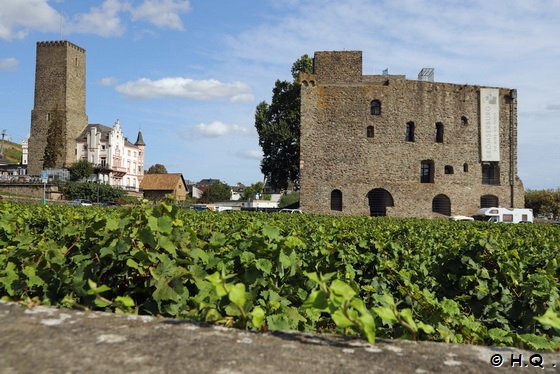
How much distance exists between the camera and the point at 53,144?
7519 cm

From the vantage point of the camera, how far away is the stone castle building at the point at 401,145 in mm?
40562

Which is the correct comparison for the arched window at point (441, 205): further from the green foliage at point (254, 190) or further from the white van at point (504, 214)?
the green foliage at point (254, 190)

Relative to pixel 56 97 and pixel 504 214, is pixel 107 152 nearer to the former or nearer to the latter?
pixel 56 97

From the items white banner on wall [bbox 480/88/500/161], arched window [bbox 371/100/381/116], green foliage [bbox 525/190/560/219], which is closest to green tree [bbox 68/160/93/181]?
arched window [bbox 371/100/381/116]

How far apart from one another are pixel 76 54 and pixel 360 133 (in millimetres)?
59333

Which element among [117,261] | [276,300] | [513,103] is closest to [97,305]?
[117,261]

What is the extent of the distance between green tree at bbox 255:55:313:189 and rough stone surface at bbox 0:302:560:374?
4638 cm

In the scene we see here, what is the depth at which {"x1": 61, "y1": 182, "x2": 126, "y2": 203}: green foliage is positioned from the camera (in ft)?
218

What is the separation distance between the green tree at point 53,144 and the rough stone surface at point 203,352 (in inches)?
3163

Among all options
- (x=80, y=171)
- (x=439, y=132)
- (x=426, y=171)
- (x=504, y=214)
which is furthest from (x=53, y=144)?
(x=504, y=214)

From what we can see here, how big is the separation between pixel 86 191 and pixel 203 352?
70597 mm

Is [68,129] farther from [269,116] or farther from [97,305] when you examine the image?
[97,305]

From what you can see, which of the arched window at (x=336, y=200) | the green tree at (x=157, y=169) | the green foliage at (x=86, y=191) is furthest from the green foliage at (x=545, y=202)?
the green tree at (x=157, y=169)

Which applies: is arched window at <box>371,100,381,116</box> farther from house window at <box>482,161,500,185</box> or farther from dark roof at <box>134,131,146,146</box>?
dark roof at <box>134,131,146,146</box>
